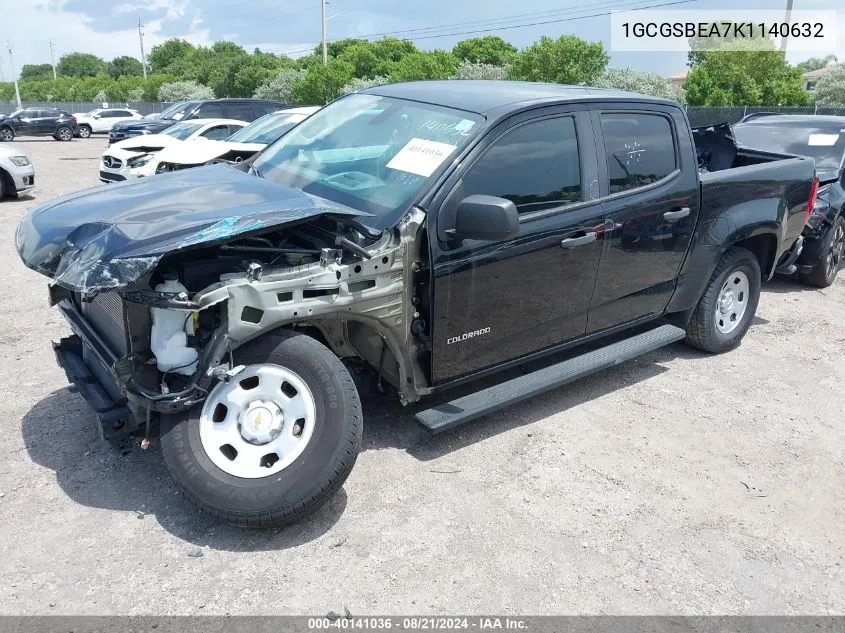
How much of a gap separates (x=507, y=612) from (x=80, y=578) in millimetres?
1768

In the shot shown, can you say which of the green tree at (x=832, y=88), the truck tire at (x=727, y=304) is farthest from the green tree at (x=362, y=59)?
the truck tire at (x=727, y=304)

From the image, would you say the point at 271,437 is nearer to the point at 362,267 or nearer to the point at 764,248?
the point at 362,267

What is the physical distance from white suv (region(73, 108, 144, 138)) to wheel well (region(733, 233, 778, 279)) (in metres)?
33.8

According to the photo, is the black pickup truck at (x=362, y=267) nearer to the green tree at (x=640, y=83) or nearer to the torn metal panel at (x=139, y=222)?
the torn metal panel at (x=139, y=222)

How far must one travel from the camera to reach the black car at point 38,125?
102 ft

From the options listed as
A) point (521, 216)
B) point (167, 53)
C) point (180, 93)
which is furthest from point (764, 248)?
point (167, 53)

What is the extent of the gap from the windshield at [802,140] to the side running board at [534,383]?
4.48 m

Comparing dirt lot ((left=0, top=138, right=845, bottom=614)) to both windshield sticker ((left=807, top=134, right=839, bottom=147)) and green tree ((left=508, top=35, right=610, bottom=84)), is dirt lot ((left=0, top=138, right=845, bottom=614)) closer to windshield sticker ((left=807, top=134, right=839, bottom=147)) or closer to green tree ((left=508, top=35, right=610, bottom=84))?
windshield sticker ((left=807, top=134, right=839, bottom=147))

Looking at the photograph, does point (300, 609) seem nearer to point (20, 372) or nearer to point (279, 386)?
point (279, 386)

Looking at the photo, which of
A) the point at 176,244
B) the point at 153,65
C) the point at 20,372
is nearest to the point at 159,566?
the point at 176,244

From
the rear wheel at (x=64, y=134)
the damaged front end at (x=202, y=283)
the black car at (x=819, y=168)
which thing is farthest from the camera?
the rear wheel at (x=64, y=134)

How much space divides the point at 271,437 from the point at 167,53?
119 m

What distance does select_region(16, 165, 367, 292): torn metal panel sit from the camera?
2840mm

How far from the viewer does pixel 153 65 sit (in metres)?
108
